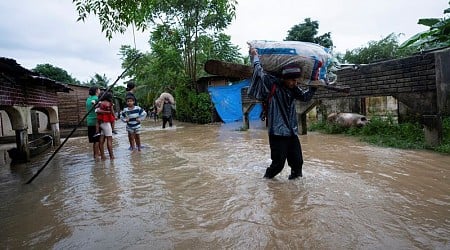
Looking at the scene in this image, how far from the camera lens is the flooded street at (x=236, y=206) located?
2.50 m

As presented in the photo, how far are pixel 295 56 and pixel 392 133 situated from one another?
5.31 metres

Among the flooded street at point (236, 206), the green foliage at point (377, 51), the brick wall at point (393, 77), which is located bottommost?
the flooded street at point (236, 206)

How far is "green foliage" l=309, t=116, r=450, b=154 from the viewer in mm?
6262

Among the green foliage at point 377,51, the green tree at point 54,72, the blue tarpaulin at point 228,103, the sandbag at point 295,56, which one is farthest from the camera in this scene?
the green tree at point 54,72

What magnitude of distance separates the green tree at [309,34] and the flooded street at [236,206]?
19.2 meters

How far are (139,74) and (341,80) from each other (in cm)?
1891

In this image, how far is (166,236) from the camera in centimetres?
263

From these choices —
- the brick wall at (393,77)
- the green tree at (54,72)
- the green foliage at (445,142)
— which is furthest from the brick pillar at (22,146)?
the green tree at (54,72)

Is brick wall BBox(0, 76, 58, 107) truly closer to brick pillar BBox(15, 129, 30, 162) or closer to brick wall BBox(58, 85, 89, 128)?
brick pillar BBox(15, 129, 30, 162)

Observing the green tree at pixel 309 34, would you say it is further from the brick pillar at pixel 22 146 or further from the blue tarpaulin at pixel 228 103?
the brick pillar at pixel 22 146

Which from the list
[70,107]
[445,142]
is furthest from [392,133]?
[70,107]

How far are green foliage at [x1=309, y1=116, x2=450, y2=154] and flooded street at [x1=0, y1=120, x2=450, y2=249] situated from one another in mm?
762

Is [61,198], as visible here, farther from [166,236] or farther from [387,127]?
[387,127]

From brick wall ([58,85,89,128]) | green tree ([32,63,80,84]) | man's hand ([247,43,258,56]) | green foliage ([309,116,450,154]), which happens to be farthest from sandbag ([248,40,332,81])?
green tree ([32,63,80,84])
